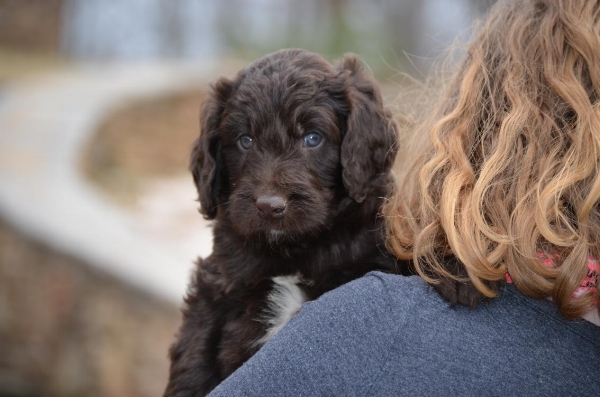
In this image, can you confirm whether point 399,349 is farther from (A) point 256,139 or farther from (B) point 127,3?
(B) point 127,3

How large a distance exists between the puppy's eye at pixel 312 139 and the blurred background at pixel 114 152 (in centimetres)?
62

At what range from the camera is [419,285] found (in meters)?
1.92

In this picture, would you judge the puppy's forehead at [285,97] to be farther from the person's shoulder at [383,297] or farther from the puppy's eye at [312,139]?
the person's shoulder at [383,297]

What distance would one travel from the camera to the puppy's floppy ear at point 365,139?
272 cm

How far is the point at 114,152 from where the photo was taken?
928 centimetres

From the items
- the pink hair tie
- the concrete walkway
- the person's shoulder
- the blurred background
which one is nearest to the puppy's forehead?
the blurred background

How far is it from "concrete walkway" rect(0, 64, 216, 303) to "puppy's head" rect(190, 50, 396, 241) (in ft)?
4.12

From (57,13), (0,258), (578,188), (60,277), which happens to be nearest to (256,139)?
(578,188)

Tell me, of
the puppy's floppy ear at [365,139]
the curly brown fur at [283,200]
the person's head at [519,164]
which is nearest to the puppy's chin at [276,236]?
the curly brown fur at [283,200]

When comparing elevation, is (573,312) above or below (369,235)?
above

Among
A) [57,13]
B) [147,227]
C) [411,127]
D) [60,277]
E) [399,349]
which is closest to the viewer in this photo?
[399,349]

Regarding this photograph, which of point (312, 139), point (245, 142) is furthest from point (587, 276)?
point (245, 142)

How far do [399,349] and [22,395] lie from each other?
5794 mm

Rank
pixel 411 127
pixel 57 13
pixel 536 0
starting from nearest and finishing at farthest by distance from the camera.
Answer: pixel 536 0 < pixel 411 127 < pixel 57 13
